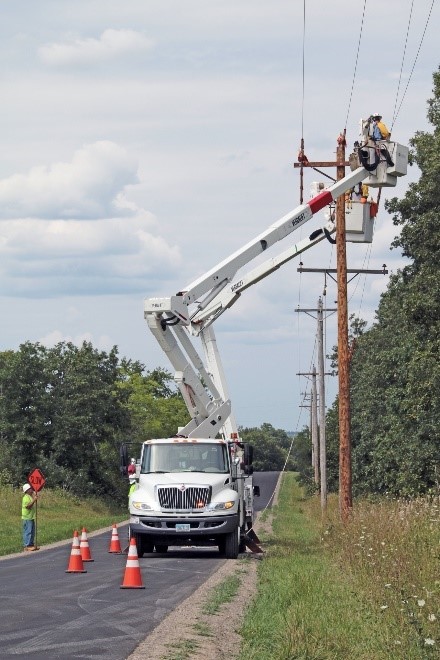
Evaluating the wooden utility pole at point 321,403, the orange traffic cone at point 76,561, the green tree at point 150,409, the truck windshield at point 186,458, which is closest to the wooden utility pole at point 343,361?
the truck windshield at point 186,458

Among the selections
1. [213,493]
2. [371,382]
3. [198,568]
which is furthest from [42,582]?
[371,382]

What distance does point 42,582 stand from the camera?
19984mm

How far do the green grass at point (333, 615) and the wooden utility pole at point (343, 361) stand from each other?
6222 mm

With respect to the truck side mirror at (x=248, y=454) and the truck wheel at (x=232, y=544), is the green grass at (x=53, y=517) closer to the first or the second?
the truck wheel at (x=232, y=544)

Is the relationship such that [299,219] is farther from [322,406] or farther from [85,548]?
[322,406]

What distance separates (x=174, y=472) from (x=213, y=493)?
1.08 metres

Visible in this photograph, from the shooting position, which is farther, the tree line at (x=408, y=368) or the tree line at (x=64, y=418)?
the tree line at (x=64, y=418)

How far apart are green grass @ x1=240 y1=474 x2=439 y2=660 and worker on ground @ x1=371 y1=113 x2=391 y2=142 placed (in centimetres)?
951

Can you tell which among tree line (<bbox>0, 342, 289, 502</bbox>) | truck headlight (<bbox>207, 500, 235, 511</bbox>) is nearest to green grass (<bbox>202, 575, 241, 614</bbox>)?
truck headlight (<bbox>207, 500, 235, 511</bbox>)

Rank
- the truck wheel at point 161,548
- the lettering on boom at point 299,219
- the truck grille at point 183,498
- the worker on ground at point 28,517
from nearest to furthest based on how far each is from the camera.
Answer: the truck grille at point 183,498 < the truck wheel at point 161,548 < the lettering on boom at point 299,219 < the worker on ground at point 28,517

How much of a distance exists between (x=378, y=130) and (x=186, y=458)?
8.46 metres

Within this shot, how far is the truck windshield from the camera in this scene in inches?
1025

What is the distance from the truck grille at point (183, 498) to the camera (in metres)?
25.1

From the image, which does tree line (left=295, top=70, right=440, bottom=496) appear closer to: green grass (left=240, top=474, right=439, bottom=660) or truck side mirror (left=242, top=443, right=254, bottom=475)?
green grass (left=240, top=474, right=439, bottom=660)
